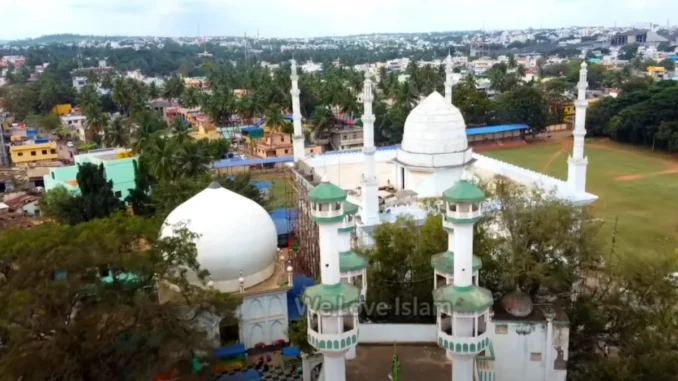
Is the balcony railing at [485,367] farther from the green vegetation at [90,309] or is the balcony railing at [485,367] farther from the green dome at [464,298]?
the green vegetation at [90,309]

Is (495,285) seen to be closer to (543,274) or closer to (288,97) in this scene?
(543,274)

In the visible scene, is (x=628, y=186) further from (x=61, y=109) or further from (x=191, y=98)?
(x=61, y=109)

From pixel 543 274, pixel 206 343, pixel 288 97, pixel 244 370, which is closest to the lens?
pixel 206 343

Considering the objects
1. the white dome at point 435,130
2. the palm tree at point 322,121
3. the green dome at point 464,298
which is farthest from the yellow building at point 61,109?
the green dome at point 464,298

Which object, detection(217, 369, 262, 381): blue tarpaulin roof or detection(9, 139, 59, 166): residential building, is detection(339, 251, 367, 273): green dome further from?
detection(9, 139, 59, 166): residential building

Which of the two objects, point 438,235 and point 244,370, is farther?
point 244,370

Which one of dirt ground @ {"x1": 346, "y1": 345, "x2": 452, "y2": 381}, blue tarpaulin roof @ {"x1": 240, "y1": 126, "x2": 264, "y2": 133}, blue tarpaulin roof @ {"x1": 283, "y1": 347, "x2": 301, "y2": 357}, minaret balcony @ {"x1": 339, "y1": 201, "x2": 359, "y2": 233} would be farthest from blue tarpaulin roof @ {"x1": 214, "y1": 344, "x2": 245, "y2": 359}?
blue tarpaulin roof @ {"x1": 240, "y1": 126, "x2": 264, "y2": 133}

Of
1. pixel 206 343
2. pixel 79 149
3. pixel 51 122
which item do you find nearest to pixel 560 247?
pixel 206 343
